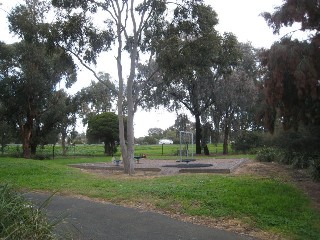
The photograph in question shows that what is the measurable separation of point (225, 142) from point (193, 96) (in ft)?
21.7

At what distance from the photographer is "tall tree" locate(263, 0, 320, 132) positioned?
1065 centimetres

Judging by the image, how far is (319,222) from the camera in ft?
27.9

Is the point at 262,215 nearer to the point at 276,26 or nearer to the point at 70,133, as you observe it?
the point at 276,26

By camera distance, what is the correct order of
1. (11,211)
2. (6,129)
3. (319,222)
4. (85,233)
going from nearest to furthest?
(11,211) < (85,233) < (319,222) < (6,129)

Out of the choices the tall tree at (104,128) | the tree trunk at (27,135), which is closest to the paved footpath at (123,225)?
the tree trunk at (27,135)

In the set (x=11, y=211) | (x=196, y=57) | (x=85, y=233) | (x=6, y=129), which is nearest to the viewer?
(x=11, y=211)

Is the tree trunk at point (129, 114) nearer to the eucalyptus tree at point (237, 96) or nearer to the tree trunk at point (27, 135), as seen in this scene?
the eucalyptus tree at point (237, 96)

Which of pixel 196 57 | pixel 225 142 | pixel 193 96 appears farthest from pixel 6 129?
pixel 196 57

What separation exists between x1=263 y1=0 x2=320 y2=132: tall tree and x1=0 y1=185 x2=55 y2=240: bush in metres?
8.25

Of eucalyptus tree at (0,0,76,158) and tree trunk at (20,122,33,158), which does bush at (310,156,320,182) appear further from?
tree trunk at (20,122,33,158)

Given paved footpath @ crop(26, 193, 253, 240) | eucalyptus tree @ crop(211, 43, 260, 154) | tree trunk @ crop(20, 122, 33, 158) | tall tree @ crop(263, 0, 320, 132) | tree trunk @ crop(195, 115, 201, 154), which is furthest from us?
tree trunk @ crop(195, 115, 201, 154)

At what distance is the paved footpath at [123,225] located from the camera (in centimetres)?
698

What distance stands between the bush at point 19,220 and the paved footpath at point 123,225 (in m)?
1.70

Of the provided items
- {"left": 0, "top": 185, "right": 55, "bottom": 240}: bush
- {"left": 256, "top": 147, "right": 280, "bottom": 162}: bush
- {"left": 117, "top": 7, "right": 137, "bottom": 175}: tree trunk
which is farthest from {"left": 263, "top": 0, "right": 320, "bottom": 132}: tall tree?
{"left": 256, "top": 147, "right": 280, "bottom": 162}: bush
